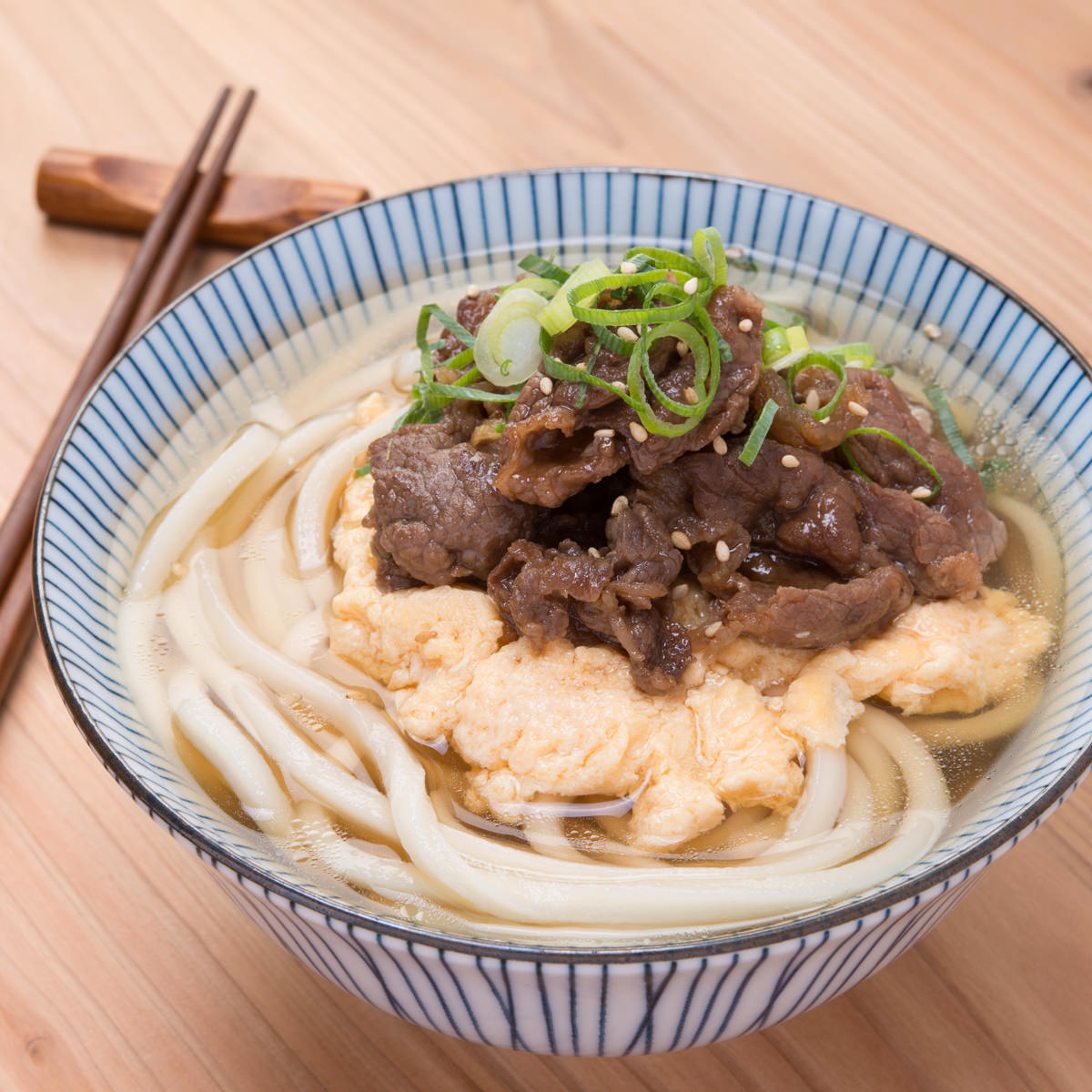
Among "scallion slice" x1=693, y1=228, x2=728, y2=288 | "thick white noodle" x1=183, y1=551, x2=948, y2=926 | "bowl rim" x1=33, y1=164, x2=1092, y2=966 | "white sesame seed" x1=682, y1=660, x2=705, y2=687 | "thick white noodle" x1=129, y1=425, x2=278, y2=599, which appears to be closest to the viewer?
"bowl rim" x1=33, y1=164, x2=1092, y2=966

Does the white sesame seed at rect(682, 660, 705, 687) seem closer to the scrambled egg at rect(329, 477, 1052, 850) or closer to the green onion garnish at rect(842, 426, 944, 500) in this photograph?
the scrambled egg at rect(329, 477, 1052, 850)

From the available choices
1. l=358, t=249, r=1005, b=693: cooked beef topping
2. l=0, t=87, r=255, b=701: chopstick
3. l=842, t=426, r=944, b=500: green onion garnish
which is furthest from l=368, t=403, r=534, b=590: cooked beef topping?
l=0, t=87, r=255, b=701: chopstick

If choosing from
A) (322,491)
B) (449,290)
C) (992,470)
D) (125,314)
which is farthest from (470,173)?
(992,470)

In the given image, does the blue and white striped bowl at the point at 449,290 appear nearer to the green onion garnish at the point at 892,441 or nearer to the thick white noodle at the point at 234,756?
the thick white noodle at the point at 234,756

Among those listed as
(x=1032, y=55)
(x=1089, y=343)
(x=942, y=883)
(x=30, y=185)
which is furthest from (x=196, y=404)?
(x=1032, y=55)

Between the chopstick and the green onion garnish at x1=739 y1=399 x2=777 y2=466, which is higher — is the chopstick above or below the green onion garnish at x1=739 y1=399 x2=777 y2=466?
below

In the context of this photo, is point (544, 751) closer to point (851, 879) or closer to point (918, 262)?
point (851, 879)

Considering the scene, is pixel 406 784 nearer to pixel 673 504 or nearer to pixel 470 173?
pixel 673 504
